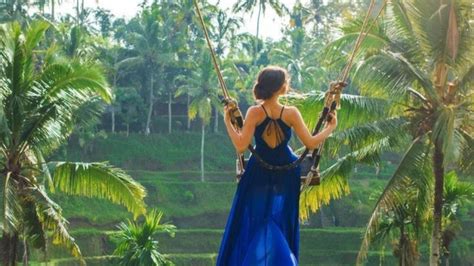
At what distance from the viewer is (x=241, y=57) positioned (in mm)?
54875

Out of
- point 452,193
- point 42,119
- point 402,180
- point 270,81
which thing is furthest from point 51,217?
point 270,81

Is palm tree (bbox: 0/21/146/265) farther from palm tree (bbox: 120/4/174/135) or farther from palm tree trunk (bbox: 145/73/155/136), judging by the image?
palm tree trunk (bbox: 145/73/155/136)

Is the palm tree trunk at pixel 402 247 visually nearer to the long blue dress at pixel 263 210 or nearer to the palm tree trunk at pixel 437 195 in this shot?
the palm tree trunk at pixel 437 195

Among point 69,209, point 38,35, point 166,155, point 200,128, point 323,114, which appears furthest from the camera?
point 200,128

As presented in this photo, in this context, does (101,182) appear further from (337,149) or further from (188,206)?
(188,206)

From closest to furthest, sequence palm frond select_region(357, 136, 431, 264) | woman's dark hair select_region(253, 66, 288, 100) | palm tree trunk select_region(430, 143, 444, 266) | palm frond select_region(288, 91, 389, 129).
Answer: woman's dark hair select_region(253, 66, 288, 100), palm frond select_region(357, 136, 431, 264), palm frond select_region(288, 91, 389, 129), palm tree trunk select_region(430, 143, 444, 266)

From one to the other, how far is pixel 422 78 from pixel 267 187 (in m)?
9.06

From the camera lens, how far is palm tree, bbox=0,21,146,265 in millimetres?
14391

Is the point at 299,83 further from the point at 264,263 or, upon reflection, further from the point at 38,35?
the point at 264,263

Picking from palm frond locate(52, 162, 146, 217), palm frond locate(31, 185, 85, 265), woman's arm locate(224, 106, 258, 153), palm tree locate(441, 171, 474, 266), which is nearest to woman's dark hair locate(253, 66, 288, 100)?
woman's arm locate(224, 106, 258, 153)

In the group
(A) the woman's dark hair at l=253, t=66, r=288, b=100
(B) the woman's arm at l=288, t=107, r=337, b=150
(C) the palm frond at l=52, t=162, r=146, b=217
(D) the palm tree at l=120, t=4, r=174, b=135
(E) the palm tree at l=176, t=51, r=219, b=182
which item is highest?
(D) the palm tree at l=120, t=4, r=174, b=135

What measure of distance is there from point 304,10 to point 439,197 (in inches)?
1670

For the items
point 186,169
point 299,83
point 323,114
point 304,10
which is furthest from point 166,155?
point 323,114

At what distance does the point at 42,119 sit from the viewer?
14.5 meters
